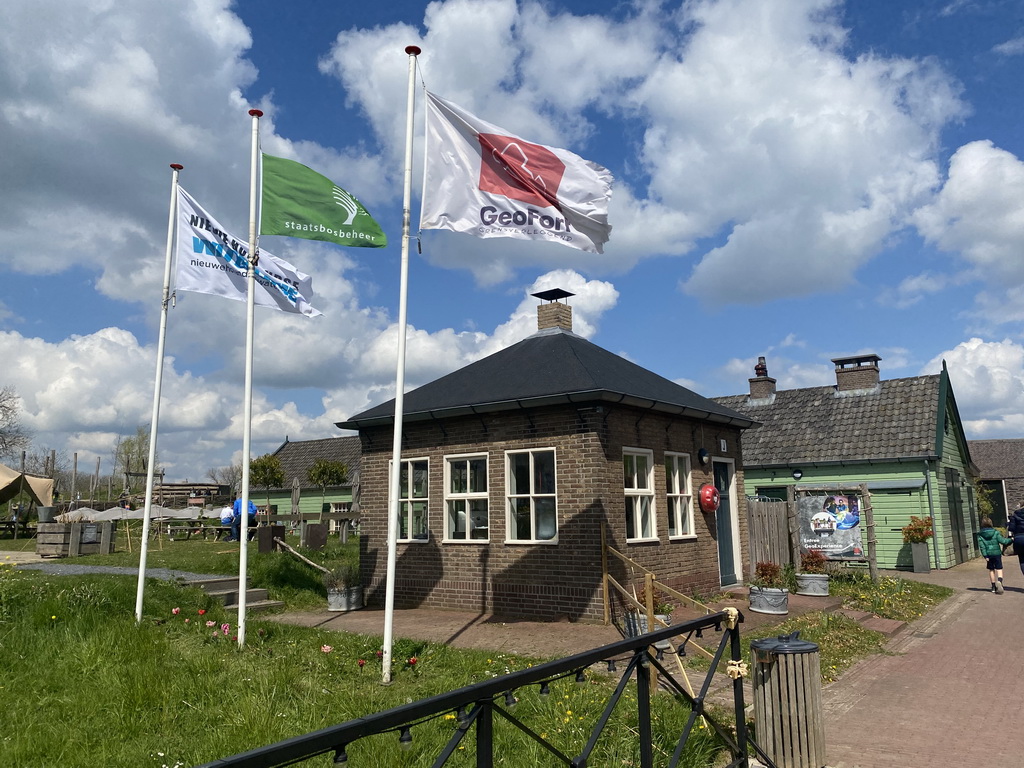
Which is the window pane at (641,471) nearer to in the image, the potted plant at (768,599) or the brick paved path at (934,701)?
the potted plant at (768,599)

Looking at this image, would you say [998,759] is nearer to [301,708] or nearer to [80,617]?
[301,708]

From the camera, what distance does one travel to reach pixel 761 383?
27984 mm

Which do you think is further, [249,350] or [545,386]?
[545,386]

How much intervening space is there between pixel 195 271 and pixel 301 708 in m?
5.79

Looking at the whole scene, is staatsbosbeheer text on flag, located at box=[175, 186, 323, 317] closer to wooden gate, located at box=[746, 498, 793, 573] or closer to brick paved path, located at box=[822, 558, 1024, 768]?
brick paved path, located at box=[822, 558, 1024, 768]

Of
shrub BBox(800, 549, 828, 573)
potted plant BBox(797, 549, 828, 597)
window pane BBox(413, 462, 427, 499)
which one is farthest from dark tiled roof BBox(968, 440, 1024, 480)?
window pane BBox(413, 462, 427, 499)

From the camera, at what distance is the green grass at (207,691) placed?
5703 mm

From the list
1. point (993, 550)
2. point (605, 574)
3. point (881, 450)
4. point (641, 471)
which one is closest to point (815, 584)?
point (641, 471)

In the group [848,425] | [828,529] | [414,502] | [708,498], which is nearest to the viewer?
[414,502]

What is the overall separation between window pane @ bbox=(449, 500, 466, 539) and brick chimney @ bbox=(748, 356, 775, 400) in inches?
710

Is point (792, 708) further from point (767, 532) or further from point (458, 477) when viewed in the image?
point (767, 532)

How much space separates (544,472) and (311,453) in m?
36.9

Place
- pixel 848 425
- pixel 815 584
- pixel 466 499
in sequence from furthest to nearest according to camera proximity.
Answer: pixel 848 425, pixel 815 584, pixel 466 499

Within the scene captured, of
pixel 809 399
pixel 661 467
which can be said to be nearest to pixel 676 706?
pixel 661 467
